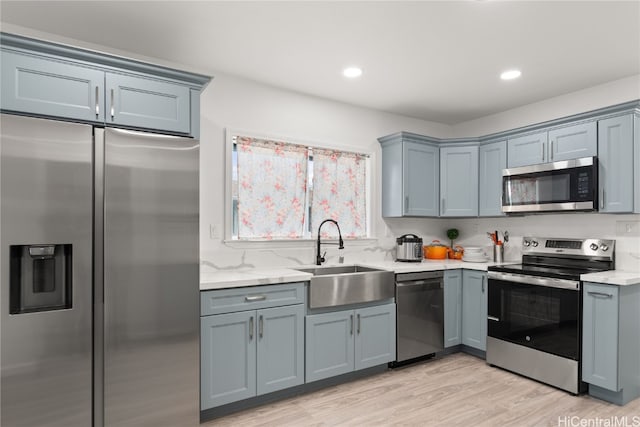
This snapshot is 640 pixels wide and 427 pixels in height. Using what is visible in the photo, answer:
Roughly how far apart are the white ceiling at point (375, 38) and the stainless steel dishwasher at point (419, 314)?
1.75 meters

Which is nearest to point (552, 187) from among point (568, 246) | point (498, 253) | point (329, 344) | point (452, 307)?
point (568, 246)

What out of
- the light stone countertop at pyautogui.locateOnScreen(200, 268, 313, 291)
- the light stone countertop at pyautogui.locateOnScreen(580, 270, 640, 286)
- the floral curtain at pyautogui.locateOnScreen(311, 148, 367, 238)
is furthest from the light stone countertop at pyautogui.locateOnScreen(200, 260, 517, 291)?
the light stone countertop at pyautogui.locateOnScreen(580, 270, 640, 286)

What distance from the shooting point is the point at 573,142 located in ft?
10.6

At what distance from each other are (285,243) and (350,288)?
0.78 metres

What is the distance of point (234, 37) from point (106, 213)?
4.60 feet

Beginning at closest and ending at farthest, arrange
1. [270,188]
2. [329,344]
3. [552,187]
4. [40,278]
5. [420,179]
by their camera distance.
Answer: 1. [40,278]
2. [329,344]
3. [552,187]
4. [270,188]
5. [420,179]

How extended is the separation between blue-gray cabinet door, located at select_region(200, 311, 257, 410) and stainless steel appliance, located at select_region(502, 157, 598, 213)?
2638 mm

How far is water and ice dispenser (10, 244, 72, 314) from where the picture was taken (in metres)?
1.89

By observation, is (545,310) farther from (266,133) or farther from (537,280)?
(266,133)

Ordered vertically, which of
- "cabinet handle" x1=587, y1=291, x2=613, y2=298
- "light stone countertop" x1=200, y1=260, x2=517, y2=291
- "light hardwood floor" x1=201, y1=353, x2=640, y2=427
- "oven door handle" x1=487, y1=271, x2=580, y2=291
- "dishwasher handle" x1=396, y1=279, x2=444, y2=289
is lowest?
"light hardwood floor" x1=201, y1=353, x2=640, y2=427

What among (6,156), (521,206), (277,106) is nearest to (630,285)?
(521,206)

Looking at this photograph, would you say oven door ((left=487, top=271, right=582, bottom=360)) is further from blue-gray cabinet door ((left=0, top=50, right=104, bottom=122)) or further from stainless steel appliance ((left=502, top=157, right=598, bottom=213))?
blue-gray cabinet door ((left=0, top=50, right=104, bottom=122))

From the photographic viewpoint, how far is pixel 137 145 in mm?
2143

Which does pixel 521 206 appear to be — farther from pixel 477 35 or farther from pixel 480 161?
pixel 477 35
